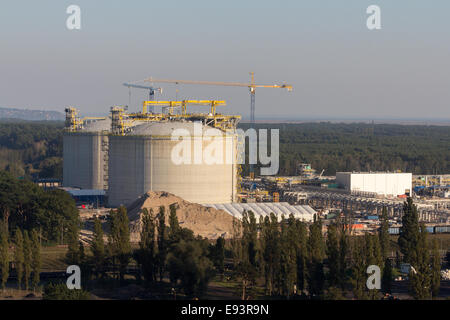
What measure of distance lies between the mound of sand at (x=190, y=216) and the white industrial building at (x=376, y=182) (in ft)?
75.0

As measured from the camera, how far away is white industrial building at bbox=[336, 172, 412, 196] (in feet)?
274

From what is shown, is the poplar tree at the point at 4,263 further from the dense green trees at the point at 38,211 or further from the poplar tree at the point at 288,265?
the dense green trees at the point at 38,211

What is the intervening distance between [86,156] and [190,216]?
1135 inches

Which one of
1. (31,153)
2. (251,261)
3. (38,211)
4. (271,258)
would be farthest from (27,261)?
(31,153)

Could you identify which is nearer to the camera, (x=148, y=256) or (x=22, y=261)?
(x=22, y=261)

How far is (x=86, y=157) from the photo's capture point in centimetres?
8869

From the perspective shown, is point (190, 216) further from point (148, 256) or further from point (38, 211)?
point (148, 256)

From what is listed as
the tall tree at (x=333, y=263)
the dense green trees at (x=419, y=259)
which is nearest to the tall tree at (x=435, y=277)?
the dense green trees at (x=419, y=259)

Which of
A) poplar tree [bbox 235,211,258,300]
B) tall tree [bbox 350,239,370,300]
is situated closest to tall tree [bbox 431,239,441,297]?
tall tree [bbox 350,239,370,300]

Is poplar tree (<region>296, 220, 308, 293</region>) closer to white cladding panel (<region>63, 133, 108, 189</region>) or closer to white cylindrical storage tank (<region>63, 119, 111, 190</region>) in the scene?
white cylindrical storage tank (<region>63, 119, 111, 190</region>)

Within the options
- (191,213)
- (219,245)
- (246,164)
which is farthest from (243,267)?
(246,164)

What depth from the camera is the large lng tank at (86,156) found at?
8775cm

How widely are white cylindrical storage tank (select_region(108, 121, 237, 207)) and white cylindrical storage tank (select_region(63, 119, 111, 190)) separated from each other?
1494 centimetres
